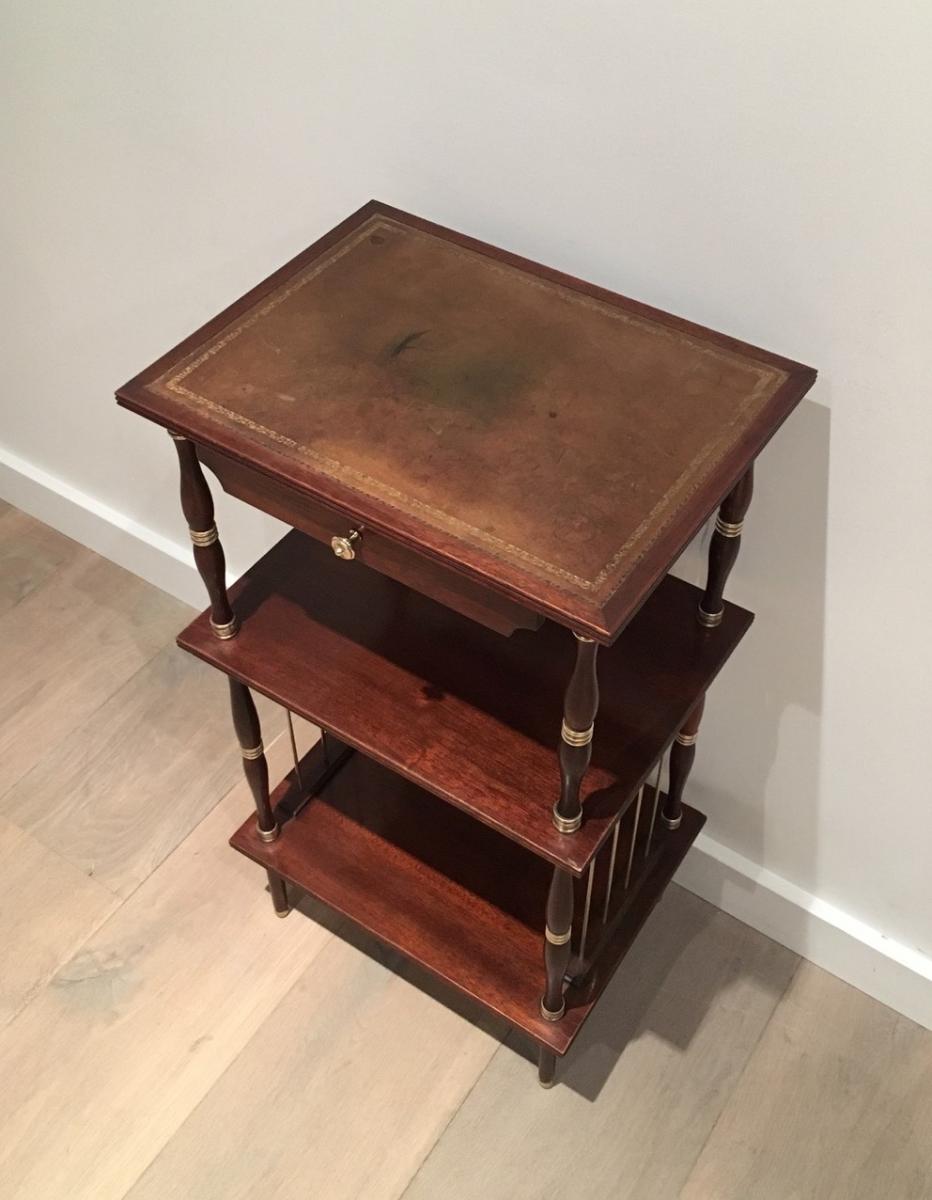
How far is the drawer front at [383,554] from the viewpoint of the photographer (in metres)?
0.78

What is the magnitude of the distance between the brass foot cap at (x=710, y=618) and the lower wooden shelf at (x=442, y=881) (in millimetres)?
342

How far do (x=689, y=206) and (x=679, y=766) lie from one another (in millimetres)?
560

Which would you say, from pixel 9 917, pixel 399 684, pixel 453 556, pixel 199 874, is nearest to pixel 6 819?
pixel 9 917

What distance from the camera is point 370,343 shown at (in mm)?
871

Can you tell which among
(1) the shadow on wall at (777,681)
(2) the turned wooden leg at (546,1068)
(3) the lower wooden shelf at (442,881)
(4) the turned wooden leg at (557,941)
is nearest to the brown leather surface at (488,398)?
(1) the shadow on wall at (777,681)

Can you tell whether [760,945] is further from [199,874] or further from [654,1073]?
[199,874]

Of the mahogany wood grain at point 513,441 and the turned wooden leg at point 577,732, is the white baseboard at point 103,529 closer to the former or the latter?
the mahogany wood grain at point 513,441

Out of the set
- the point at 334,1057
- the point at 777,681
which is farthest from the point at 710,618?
the point at 334,1057

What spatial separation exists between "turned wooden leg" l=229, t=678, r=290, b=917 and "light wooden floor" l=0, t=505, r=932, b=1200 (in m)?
0.17

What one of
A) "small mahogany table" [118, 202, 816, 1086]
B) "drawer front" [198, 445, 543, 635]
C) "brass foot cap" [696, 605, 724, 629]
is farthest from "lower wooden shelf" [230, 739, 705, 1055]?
"drawer front" [198, 445, 543, 635]

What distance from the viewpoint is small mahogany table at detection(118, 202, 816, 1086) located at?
0.77 m

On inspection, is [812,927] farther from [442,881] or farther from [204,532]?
[204,532]

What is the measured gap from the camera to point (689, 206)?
A: 869mm

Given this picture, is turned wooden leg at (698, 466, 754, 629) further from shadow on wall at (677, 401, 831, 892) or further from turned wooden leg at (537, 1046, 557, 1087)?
turned wooden leg at (537, 1046, 557, 1087)
